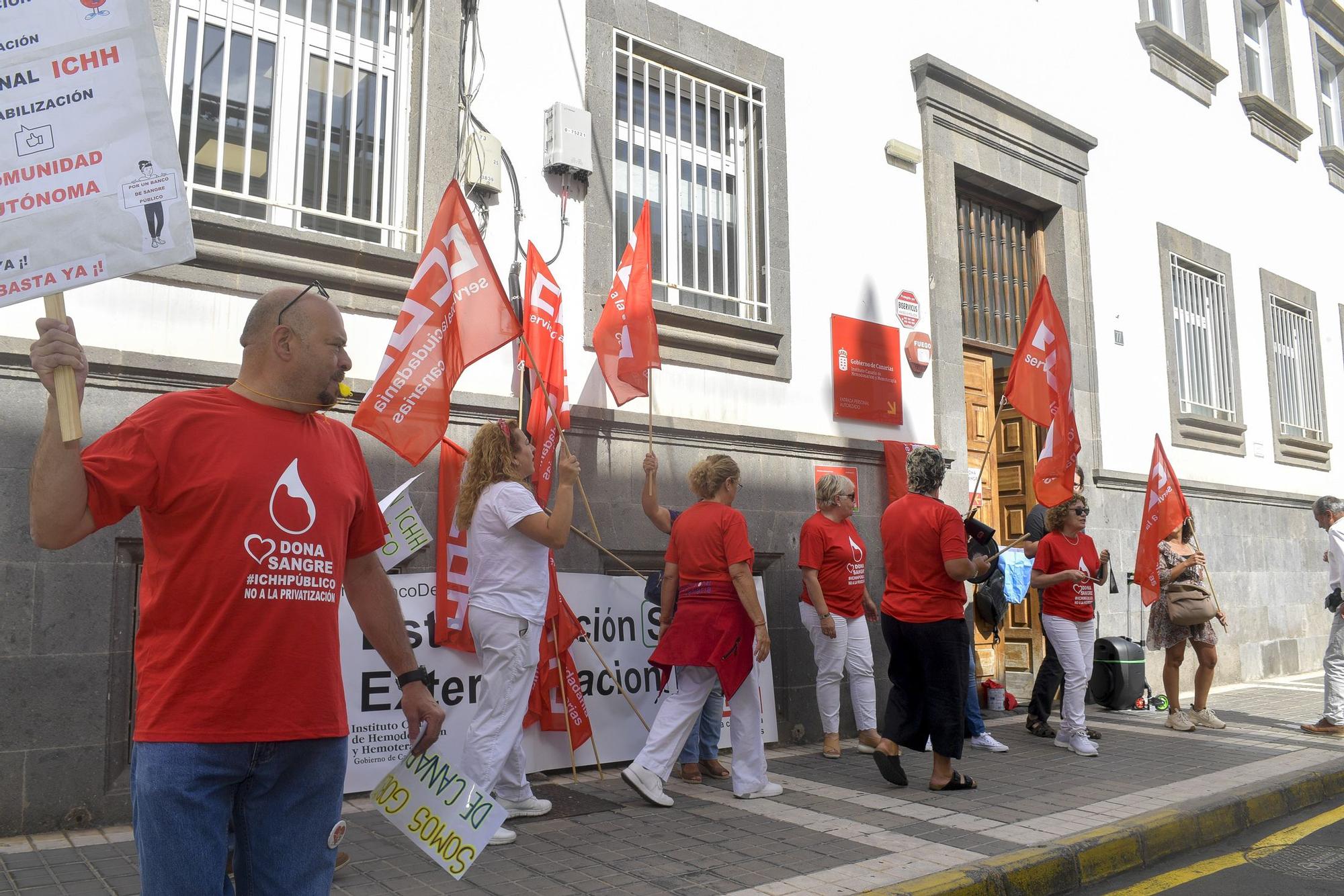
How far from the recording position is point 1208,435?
12914 millimetres

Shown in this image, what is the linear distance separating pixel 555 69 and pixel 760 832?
16.5ft

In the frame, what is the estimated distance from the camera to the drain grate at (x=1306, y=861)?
484 cm

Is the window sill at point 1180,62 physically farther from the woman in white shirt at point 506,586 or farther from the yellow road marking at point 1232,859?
the woman in white shirt at point 506,586

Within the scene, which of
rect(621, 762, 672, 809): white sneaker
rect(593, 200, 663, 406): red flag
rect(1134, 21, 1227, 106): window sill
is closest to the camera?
rect(621, 762, 672, 809): white sneaker

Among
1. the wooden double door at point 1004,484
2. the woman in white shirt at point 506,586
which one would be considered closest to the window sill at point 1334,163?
the wooden double door at point 1004,484

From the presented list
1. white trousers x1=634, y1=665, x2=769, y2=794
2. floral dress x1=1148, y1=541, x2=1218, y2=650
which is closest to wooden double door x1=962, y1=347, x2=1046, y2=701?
floral dress x1=1148, y1=541, x2=1218, y2=650

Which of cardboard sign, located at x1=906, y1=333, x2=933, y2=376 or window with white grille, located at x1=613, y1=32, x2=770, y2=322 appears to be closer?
window with white grille, located at x1=613, y1=32, x2=770, y2=322

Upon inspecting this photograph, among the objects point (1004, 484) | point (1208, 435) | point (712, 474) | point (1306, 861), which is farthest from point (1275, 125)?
point (1306, 861)

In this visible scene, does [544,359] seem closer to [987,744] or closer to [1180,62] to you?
[987,744]

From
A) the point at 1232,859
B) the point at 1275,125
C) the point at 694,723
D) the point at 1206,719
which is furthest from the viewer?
the point at 1275,125

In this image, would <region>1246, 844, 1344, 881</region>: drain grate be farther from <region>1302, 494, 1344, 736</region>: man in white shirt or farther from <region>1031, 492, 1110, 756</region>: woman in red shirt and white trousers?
<region>1302, 494, 1344, 736</region>: man in white shirt

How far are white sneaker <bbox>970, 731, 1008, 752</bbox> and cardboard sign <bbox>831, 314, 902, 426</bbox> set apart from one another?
2.66 m

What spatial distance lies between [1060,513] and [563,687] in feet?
13.2

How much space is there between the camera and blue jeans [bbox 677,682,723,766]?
6.71 metres
